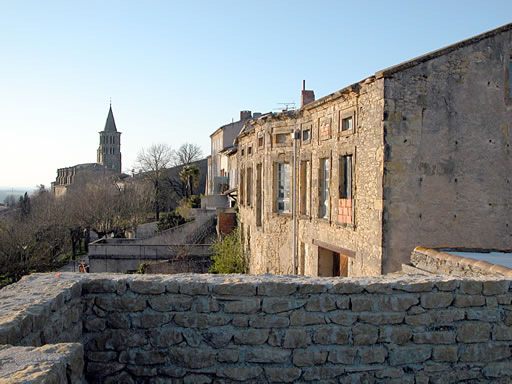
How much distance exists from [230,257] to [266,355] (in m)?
18.9

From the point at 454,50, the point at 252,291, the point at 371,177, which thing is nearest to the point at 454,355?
the point at 252,291

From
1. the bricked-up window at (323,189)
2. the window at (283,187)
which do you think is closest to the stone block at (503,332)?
the bricked-up window at (323,189)

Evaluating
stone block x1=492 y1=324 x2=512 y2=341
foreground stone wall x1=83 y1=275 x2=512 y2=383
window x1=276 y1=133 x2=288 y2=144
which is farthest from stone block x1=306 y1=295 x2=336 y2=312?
window x1=276 y1=133 x2=288 y2=144

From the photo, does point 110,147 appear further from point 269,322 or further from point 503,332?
point 503,332

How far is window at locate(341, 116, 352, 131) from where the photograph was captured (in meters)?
13.9

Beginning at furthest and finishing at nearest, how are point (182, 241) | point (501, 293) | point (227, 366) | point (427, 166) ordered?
point (182, 241) < point (427, 166) < point (501, 293) < point (227, 366)

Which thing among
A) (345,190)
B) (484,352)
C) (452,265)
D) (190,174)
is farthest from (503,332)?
(190,174)

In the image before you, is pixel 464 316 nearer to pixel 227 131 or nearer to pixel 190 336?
pixel 190 336

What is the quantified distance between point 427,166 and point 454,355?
808 centimetres

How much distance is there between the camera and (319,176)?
52.3ft

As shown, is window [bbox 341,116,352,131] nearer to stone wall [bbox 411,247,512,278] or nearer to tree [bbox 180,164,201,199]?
stone wall [bbox 411,247,512,278]

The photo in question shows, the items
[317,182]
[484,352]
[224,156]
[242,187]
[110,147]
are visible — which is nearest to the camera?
[484,352]

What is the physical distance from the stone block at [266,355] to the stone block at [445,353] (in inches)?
62.9

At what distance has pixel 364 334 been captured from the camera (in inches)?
187
